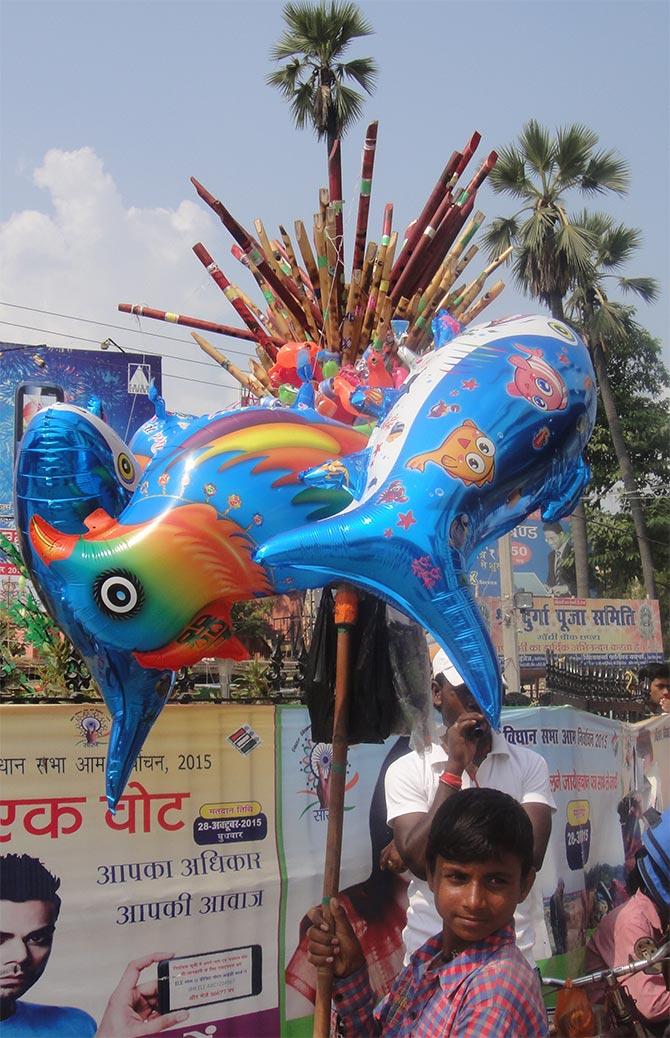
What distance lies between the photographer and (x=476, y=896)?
65.2 inches

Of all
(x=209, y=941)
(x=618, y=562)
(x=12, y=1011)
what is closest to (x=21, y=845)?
(x=12, y=1011)

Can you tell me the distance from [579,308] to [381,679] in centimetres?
1391

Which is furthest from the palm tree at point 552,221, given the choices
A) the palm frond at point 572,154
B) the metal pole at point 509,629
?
the metal pole at point 509,629

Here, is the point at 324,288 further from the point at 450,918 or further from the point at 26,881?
the point at 26,881

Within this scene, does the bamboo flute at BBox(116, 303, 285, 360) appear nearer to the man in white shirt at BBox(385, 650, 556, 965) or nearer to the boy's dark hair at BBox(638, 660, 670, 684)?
the man in white shirt at BBox(385, 650, 556, 965)

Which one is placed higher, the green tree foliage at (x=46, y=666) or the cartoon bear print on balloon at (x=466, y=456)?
the cartoon bear print on balloon at (x=466, y=456)

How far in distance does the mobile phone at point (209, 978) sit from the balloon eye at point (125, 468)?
1.90m

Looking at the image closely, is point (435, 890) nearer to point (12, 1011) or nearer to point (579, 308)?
point (12, 1011)

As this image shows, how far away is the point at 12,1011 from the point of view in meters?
3.28

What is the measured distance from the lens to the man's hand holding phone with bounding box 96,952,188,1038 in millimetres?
3457

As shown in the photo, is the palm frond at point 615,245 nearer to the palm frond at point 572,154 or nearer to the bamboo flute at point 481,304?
the palm frond at point 572,154

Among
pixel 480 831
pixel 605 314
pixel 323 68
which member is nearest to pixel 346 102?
pixel 323 68

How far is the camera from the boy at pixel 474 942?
1572 millimetres

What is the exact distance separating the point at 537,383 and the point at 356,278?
821 millimetres
